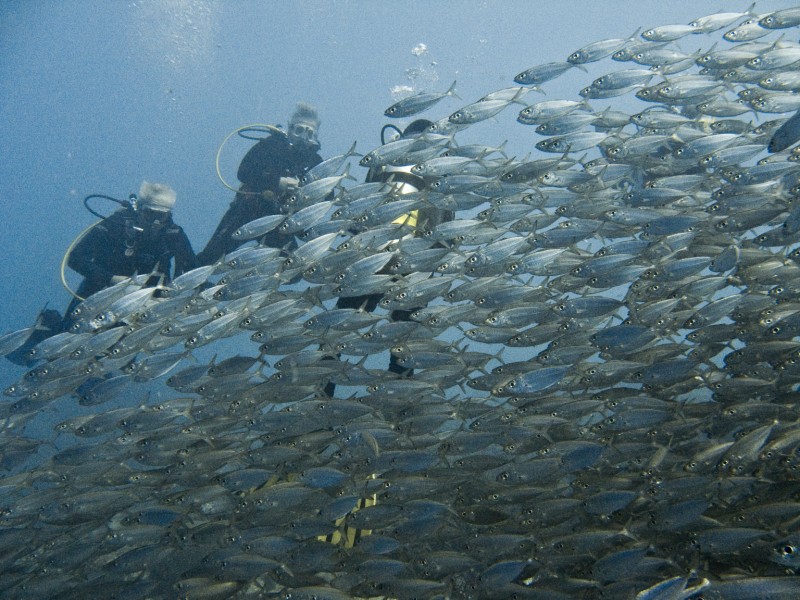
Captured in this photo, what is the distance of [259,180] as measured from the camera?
838 cm

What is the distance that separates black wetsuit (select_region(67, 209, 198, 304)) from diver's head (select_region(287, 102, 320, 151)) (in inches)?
93.8

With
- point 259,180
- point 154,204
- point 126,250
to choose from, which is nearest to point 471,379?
point 259,180

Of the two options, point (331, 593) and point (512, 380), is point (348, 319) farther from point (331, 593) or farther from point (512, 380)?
point (331, 593)

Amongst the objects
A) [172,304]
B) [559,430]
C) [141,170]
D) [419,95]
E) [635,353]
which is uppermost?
[141,170]

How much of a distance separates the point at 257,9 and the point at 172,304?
307 feet

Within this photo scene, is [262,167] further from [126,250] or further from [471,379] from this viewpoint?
[471,379]

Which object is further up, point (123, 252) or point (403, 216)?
point (123, 252)

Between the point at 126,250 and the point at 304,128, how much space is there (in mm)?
3412

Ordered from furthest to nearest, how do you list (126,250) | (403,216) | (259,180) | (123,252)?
1. (259,180)
2. (123,252)
3. (126,250)
4. (403,216)

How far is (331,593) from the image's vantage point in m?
3.75

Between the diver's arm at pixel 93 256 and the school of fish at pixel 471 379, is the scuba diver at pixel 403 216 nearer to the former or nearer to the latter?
the school of fish at pixel 471 379

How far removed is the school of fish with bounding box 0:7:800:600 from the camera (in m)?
4.04

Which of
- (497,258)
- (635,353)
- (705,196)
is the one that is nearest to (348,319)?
(497,258)

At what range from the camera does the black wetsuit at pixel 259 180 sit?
798cm
